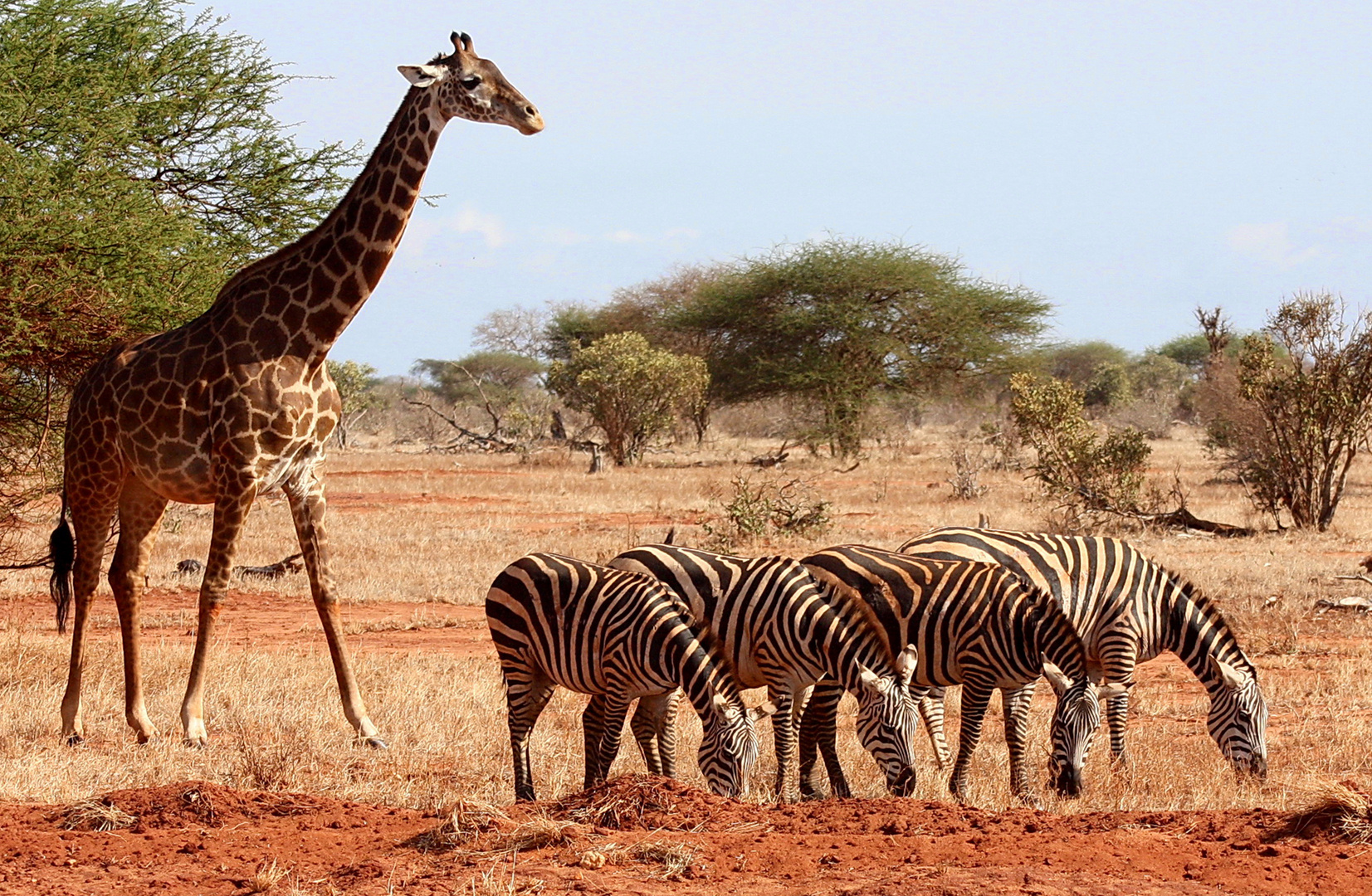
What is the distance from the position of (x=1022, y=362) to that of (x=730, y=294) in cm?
921

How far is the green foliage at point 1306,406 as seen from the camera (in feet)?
61.3

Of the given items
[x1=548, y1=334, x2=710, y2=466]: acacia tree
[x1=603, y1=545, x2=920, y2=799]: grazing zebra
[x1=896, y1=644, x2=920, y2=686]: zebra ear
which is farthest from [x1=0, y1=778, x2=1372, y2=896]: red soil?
[x1=548, y1=334, x2=710, y2=466]: acacia tree

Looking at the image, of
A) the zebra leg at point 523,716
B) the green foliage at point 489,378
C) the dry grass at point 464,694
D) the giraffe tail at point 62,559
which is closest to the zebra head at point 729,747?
the dry grass at point 464,694

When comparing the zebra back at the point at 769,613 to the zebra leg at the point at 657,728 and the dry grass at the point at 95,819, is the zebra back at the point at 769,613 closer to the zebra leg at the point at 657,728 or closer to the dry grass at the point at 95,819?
the zebra leg at the point at 657,728

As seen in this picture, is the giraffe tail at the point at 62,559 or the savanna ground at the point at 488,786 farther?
the giraffe tail at the point at 62,559

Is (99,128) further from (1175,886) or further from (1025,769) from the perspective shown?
(1175,886)

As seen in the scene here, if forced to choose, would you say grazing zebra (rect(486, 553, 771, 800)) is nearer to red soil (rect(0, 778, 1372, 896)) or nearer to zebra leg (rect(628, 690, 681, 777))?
zebra leg (rect(628, 690, 681, 777))

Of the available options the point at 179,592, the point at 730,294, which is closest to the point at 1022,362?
the point at 730,294

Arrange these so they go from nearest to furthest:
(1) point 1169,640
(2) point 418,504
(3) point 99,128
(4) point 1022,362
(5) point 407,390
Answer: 1. (1) point 1169,640
2. (3) point 99,128
3. (2) point 418,504
4. (4) point 1022,362
5. (5) point 407,390

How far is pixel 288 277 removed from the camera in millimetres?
8227

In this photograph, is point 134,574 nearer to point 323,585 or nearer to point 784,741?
point 323,585

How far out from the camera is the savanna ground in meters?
4.93

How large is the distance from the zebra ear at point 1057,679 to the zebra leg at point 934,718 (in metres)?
0.73

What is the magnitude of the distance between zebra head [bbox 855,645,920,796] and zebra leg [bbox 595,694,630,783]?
1.18m
